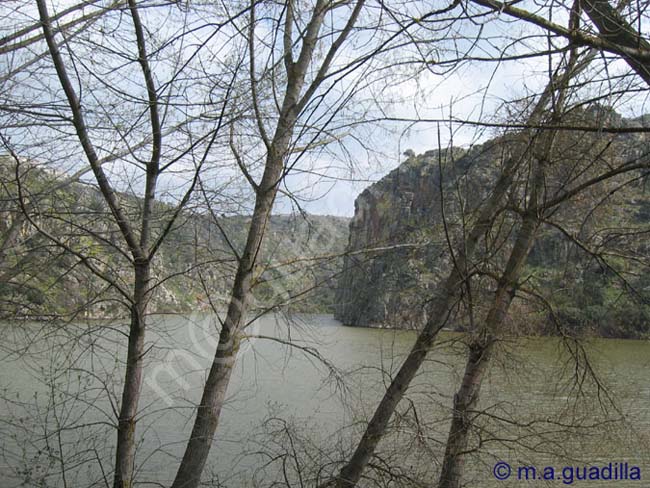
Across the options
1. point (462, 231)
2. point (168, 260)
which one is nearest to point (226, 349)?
point (168, 260)

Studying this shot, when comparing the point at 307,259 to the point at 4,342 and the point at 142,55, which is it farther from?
the point at 4,342

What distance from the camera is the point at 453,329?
4668 millimetres

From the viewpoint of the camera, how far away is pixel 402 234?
13.2 feet

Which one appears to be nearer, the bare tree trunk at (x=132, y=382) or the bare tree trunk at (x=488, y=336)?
the bare tree trunk at (x=132, y=382)

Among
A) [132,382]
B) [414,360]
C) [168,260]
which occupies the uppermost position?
[168,260]

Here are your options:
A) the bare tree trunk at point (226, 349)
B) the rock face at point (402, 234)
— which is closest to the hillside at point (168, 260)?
the bare tree trunk at point (226, 349)

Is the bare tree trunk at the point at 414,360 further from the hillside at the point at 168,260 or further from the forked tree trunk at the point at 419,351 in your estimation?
the hillside at the point at 168,260

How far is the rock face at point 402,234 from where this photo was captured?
3.66 metres

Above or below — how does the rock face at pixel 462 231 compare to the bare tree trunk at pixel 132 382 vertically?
above

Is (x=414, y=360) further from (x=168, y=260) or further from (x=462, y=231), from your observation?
(x=168, y=260)

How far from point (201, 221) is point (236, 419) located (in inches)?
386

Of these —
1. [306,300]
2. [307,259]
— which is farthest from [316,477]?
[307,259]

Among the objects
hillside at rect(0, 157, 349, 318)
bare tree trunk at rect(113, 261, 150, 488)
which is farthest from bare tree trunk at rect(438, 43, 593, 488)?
bare tree trunk at rect(113, 261, 150, 488)

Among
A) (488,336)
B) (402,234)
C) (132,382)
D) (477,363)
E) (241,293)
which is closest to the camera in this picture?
(132,382)
